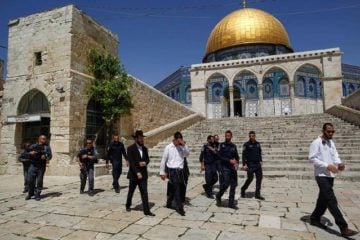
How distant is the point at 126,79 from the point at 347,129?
1040cm

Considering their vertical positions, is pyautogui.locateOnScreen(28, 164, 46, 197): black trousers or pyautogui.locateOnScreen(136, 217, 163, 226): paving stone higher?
pyautogui.locateOnScreen(28, 164, 46, 197): black trousers

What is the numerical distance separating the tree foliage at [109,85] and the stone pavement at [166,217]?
5.11m

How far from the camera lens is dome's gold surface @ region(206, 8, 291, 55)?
3153 centimetres

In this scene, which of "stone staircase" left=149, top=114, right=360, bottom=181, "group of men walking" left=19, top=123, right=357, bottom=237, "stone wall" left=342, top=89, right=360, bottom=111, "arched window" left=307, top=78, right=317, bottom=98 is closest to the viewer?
"group of men walking" left=19, top=123, right=357, bottom=237

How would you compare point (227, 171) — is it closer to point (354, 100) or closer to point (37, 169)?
point (37, 169)

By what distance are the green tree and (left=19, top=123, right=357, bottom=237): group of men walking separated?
14.6 feet

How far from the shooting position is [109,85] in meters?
11.5

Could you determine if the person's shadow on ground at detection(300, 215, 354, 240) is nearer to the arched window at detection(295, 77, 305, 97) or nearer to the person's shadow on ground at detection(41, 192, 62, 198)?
the person's shadow on ground at detection(41, 192, 62, 198)

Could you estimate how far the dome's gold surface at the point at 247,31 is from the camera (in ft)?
103

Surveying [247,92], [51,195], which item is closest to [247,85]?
[247,92]

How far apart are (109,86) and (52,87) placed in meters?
2.12

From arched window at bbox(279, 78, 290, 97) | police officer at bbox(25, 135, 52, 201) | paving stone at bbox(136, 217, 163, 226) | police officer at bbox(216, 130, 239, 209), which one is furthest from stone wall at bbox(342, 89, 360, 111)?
police officer at bbox(25, 135, 52, 201)

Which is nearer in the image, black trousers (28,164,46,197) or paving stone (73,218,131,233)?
paving stone (73,218,131,233)

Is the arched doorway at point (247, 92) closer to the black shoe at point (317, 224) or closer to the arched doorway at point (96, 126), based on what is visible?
the arched doorway at point (96, 126)
